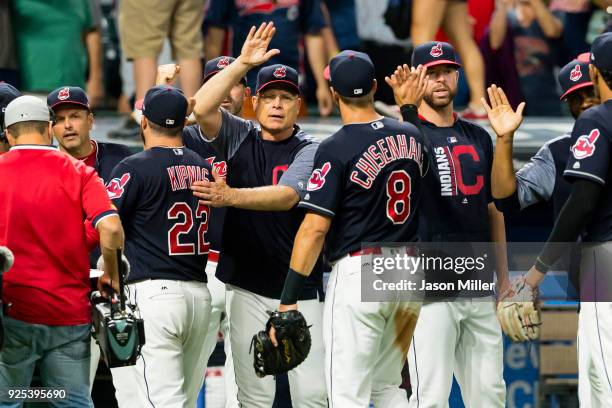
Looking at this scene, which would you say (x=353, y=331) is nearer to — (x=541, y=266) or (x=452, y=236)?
(x=452, y=236)

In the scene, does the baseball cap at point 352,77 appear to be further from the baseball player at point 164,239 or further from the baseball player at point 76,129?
the baseball player at point 76,129

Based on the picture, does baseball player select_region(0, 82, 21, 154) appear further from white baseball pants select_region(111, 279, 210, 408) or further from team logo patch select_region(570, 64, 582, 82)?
team logo patch select_region(570, 64, 582, 82)

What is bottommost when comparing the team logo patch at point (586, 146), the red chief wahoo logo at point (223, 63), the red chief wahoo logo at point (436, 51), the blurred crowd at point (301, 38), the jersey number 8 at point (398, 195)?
the jersey number 8 at point (398, 195)

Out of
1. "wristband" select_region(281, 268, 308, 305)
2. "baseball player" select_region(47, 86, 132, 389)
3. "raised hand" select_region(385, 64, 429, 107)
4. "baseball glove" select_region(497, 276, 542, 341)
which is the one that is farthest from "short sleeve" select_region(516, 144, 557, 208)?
"baseball player" select_region(47, 86, 132, 389)

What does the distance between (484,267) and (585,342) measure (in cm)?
82

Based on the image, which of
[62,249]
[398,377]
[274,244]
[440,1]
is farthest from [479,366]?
[440,1]

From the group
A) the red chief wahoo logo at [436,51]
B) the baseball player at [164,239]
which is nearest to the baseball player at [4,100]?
the baseball player at [164,239]

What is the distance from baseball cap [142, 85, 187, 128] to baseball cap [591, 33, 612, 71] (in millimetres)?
1935

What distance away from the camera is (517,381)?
24.5 feet

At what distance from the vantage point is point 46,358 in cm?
629

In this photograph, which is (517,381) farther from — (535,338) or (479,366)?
(479,366)

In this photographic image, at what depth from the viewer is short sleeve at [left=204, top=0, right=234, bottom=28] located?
9.69 m

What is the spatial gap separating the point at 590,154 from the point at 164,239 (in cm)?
205

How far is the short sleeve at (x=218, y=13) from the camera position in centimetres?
969
